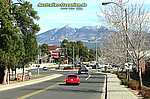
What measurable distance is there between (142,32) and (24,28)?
26508mm

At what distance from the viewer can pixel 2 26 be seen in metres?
53.5

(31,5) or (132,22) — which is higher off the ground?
(31,5)

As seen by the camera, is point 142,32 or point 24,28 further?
point 24,28

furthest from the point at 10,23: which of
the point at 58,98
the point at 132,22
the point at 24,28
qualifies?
the point at 58,98

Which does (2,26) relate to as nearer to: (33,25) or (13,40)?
(13,40)

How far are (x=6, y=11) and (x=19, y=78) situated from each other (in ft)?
68.6

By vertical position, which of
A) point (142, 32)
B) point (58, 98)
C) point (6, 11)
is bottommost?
point (58, 98)

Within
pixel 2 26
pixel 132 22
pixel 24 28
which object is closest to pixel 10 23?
pixel 2 26

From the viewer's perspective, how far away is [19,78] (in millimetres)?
72375

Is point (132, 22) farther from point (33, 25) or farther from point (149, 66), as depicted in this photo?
point (33, 25)

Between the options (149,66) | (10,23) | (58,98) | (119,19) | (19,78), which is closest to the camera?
(58,98)

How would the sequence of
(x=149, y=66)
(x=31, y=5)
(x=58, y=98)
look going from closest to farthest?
(x=58, y=98) → (x=149, y=66) → (x=31, y=5)

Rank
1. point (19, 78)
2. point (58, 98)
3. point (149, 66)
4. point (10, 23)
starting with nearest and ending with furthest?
point (58, 98) < point (10, 23) < point (149, 66) < point (19, 78)

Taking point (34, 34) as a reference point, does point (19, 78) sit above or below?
below
